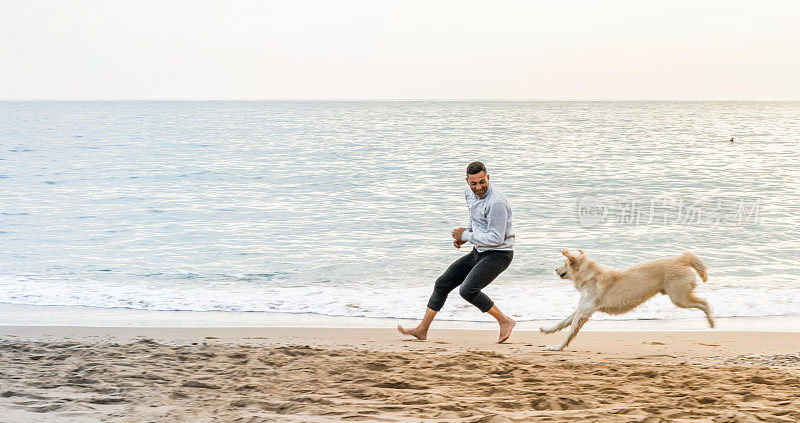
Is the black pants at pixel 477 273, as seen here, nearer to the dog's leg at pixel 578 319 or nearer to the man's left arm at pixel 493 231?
the man's left arm at pixel 493 231

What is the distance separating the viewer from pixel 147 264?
11578mm

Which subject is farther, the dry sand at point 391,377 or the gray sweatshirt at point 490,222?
the gray sweatshirt at point 490,222

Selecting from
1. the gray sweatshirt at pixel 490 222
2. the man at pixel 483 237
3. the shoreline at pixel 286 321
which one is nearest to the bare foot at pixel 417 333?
the man at pixel 483 237

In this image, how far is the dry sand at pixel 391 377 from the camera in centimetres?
391

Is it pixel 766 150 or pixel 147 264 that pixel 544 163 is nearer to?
pixel 766 150

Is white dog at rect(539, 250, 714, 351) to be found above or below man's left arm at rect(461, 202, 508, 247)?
below

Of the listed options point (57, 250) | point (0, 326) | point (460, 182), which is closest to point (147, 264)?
point (57, 250)

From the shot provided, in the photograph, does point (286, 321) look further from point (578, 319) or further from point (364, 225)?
point (364, 225)

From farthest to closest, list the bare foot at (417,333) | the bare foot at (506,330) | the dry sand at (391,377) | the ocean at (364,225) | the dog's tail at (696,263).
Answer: the ocean at (364,225)
the bare foot at (417,333)
the bare foot at (506,330)
the dog's tail at (696,263)
the dry sand at (391,377)

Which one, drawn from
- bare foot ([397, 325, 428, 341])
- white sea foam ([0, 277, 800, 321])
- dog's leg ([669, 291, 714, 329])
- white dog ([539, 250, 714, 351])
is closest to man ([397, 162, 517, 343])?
white dog ([539, 250, 714, 351])

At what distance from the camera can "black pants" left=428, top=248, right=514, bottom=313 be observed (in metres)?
5.82

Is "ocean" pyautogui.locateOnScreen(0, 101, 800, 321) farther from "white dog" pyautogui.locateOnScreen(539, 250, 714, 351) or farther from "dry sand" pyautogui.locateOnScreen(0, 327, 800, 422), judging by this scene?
"white dog" pyautogui.locateOnScreen(539, 250, 714, 351)

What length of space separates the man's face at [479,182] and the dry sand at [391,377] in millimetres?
1423

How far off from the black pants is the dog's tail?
1.55 m
